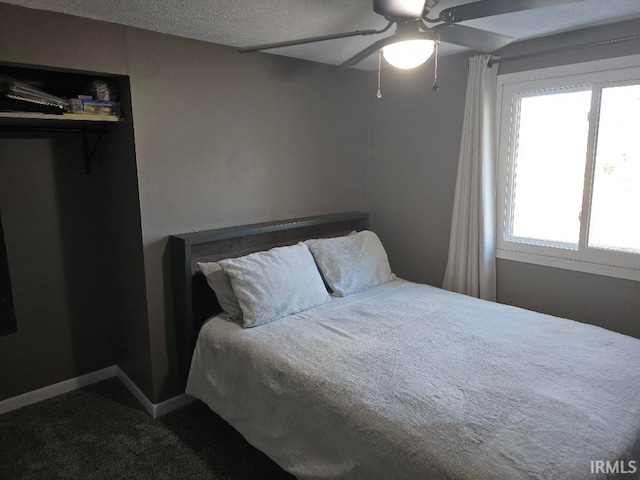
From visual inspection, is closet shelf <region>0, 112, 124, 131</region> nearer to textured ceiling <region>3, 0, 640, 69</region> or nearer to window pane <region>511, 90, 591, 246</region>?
textured ceiling <region>3, 0, 640, 69</region>

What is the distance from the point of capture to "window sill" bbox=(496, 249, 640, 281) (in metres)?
2.40

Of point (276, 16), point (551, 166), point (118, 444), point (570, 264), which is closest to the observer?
point (276, 16)

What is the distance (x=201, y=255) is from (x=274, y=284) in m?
0.52

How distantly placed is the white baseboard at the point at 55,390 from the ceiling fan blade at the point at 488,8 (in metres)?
2.94

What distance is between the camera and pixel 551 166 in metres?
2.73

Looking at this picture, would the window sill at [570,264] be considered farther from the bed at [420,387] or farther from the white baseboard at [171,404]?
the white baseboard at [171,404]

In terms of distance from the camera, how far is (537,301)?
278 cm

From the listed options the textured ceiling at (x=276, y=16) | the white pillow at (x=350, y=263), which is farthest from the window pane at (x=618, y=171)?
the white pillow at (x=350, y=263)

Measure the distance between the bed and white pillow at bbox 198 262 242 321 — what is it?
0.10 m

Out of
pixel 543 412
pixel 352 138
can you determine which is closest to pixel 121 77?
pixel 352 138

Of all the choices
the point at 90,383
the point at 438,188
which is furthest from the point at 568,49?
the point at 90,383

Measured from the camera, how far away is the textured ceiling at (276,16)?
6.24 ft

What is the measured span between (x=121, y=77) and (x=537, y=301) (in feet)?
9.24

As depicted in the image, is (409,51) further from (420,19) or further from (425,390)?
(425,390)
